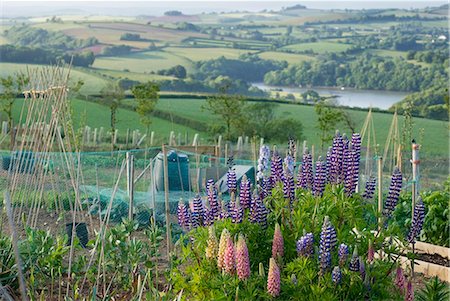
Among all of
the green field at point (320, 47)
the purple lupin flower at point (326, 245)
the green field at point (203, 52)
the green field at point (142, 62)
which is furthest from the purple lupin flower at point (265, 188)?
the green field at point (320, 47)

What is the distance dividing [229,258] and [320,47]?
69060 millimetres

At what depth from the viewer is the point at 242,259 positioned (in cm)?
380

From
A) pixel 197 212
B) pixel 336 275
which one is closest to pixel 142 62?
pixel 197 212

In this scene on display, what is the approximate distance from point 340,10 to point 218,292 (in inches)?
4234

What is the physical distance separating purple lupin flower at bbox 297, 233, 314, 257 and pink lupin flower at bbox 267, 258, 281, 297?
0.26 metres

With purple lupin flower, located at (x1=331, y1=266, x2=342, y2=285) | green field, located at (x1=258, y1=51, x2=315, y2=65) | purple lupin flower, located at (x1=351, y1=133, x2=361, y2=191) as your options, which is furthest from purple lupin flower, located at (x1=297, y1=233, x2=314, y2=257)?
green field, located at (x1=258, y1=51, x2=315, y2=65)

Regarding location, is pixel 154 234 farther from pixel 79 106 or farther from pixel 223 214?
pixel 79 106

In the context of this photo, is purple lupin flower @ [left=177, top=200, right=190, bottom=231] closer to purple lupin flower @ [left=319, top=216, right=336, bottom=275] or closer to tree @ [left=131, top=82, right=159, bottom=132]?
purple lupin flower @ [left=319, top=216, right=336, bottom=275]

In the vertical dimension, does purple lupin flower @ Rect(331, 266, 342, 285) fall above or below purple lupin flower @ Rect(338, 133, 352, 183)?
below

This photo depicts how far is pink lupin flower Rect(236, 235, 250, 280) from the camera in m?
3.79

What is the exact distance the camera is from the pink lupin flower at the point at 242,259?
379cm

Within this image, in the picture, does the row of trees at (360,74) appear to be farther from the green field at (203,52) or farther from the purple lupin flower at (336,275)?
the purple lupin flower at (336,275)

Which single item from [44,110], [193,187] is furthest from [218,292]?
[193,187]

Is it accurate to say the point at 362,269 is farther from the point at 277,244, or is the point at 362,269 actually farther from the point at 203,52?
the point at 203,52
